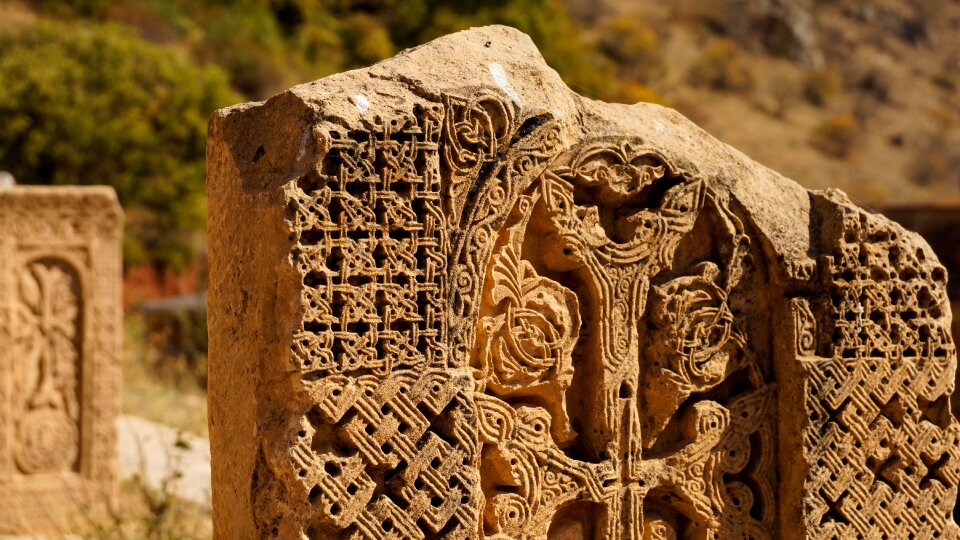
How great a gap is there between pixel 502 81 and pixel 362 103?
444mm

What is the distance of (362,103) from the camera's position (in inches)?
128

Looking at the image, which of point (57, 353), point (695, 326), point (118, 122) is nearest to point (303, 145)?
point (695, 326)

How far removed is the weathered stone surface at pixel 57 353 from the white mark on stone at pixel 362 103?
15.6 ft

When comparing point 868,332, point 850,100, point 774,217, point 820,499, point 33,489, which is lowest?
point 33,489

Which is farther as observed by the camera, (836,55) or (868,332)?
(836,55)

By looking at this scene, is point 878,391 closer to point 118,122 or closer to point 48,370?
point 48,370

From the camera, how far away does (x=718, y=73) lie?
35.2m

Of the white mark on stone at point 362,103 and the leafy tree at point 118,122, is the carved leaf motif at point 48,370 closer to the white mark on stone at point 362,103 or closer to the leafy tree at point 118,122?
→ the white mark on stone at point 362,103

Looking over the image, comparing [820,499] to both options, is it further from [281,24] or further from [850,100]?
[850,100]

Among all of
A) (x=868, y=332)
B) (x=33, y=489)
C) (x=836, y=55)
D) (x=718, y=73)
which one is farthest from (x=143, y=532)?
(x=836, y=55)

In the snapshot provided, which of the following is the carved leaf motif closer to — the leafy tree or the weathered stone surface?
the weathered stone surface

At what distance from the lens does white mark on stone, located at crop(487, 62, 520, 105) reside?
3441mm

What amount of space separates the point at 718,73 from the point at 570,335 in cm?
3275

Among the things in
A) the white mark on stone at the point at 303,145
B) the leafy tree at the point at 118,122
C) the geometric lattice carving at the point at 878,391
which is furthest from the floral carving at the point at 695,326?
the leafy tree at the point at 118,122
